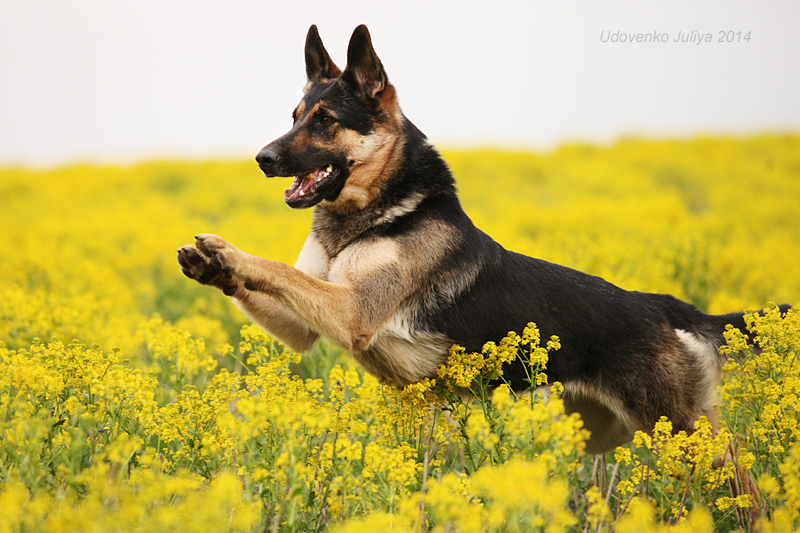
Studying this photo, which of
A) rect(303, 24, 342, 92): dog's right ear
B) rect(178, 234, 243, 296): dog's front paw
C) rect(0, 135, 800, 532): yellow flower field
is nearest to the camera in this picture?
rect(0, 135, 800, 532): yellow flower field

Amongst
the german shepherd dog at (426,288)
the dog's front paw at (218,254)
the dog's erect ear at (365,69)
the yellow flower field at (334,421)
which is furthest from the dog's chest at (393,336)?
the dog's erect ear at (365,69)

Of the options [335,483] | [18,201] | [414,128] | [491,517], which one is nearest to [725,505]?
[491,517]

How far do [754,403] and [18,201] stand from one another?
66.7ft

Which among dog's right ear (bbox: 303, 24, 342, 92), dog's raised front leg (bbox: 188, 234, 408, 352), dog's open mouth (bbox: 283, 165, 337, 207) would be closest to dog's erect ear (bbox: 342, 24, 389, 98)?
dog's right ear (bbox: 303, 24, 342, 92)

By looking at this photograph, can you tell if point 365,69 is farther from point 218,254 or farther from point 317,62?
point 218,254

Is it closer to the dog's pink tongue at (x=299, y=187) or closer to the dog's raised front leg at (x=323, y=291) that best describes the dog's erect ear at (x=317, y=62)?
the dog's pink tongue at (x=299, y=187)

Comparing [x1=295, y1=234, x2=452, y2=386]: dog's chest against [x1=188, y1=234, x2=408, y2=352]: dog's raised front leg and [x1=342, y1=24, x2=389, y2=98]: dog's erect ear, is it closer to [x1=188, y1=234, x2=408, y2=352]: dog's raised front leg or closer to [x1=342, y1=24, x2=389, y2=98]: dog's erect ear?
[x1=188, y1=234, x2=408, y2=352]: dog's raised front leg

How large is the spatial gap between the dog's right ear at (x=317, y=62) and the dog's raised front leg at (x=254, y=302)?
5.64 ft

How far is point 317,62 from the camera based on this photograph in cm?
502

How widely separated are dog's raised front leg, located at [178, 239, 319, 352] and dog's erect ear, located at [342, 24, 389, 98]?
1576 mm

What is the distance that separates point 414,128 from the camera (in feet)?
15.7

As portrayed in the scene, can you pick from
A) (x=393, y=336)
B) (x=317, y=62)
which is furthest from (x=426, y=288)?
(x=317, y=62)

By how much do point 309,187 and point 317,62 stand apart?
1.15 metres

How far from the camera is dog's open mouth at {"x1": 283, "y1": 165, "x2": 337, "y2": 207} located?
4.38 m
